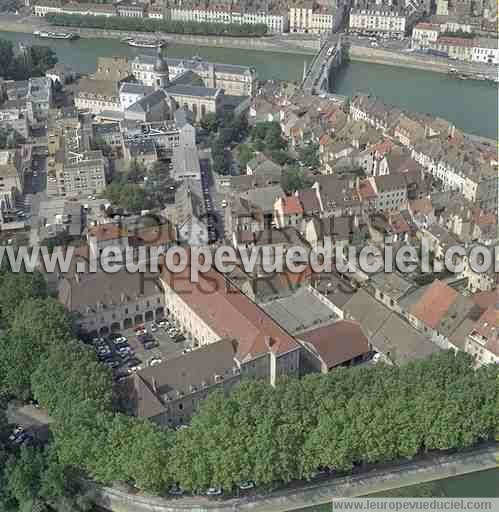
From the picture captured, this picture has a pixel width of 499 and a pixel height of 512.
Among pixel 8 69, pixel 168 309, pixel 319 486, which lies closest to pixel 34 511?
pixel 319 486

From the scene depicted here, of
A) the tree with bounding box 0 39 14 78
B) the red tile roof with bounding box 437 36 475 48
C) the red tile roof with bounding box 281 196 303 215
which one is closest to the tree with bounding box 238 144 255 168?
the red tile roof with bounding box 281 196 303 215

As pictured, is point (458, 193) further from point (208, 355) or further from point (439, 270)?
point (208, 355)

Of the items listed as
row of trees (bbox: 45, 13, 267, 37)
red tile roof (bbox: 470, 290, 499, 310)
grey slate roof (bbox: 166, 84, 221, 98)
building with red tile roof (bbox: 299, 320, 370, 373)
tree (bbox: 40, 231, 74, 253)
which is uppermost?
row of trees (bbox: 45, 13, 267, 37)

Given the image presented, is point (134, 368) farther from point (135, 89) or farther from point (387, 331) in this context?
point (135, 89)

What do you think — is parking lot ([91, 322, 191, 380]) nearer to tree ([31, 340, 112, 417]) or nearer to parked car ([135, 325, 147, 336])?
parked car ([135, 325, 147, 336])

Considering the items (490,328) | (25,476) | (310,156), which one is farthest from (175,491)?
(310,156)

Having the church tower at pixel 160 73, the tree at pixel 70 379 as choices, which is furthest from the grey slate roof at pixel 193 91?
the tree at pixel 70 379
